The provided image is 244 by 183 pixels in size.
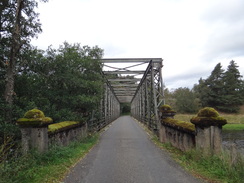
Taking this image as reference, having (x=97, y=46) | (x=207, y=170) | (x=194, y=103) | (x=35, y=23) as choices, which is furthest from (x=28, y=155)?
(x=194, y=103)

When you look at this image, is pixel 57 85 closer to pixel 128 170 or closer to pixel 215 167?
pixel 128 170

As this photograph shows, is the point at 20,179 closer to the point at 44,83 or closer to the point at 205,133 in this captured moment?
the point at 205,133

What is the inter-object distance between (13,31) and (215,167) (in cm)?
753

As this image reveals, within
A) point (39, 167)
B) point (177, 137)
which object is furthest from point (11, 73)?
point (177, 137)

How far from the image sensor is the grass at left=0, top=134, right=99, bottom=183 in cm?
369

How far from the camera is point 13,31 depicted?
6.78m

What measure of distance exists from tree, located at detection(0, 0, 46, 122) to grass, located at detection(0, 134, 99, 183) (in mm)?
2240

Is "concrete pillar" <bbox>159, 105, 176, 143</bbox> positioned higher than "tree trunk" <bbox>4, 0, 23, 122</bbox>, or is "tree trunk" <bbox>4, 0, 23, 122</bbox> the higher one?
"tree trunk" <bbox>4, 0, 23, 122</bbox>

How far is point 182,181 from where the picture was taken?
3945 millimetres

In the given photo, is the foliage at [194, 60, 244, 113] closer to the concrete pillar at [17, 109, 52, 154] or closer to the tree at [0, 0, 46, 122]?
the tree at [0, 0, 46, 122]

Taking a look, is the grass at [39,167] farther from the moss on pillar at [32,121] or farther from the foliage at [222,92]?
the foliage at [222,92]

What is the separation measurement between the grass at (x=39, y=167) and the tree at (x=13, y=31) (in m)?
2.24

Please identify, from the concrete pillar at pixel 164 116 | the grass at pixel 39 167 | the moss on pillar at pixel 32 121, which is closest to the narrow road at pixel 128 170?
the grass at pixel 39 167

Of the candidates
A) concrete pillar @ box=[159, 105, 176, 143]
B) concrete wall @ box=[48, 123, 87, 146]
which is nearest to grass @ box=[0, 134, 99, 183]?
concrete wall @ box=[48, 123, 87, 146]
